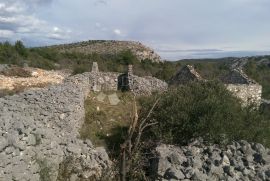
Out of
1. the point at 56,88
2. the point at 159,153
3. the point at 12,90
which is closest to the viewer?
the point at 159,153

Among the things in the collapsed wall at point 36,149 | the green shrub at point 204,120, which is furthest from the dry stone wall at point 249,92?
the collapsed wall at point 36,149

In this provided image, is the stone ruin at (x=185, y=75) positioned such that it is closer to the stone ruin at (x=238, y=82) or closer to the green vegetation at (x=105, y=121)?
the stone ruin at (x=238, y=82)

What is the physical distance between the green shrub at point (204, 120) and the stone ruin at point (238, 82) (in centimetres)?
440

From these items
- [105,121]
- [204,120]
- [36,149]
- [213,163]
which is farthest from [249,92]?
[36,149]

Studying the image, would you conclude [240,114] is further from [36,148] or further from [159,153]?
[36,148]

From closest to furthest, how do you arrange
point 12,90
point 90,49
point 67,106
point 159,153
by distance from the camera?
point 159,153 < point 67,106 < point 12,90 < point 90,49

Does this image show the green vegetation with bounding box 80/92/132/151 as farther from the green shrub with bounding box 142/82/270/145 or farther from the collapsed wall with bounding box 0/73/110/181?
the collapsed wall with bounding box 0/73/110/181

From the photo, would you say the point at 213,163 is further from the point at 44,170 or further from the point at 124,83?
the point at 124,83

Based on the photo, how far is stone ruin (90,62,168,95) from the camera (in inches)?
904

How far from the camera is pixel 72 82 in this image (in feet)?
66.8

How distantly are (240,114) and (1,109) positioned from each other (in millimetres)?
8383

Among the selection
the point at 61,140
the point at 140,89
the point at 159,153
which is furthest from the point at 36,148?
the point at 140,89

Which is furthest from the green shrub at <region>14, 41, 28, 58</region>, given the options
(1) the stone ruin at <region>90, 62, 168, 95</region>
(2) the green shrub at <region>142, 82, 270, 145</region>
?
(2) the green shrub at <region>142, 82, 270, 145</region>

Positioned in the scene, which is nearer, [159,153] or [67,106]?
[159,153]
